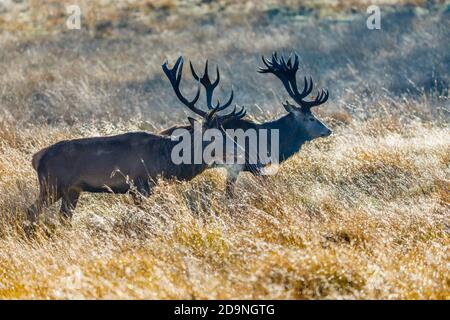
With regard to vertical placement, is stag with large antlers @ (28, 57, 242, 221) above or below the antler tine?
below

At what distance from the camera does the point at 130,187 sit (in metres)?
9.54

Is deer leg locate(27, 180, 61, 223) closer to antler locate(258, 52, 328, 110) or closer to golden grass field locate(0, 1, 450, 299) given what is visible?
golden grass field locate(0, 1, 450, 299)

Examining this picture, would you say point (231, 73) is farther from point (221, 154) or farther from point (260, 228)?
point (260, 228)

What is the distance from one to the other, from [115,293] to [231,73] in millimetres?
13484

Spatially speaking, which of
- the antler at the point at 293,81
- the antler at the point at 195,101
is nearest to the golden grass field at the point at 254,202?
the antler at the point at 293,81

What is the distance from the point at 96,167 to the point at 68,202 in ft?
1.65

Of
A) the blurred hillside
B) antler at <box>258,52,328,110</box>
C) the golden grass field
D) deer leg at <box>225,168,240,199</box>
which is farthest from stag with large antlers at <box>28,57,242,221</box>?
the blurred hillside

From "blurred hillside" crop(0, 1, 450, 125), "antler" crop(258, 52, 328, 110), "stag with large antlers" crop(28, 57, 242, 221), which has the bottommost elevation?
"blurred hillside" crop(0, 1, 450, 125)

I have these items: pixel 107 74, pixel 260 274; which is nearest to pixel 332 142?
pixel 260 274

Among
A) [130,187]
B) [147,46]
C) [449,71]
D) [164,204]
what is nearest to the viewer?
[164,204]

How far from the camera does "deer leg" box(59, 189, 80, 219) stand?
9.51 metres

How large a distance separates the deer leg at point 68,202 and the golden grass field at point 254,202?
0.12 m

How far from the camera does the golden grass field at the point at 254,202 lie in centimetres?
673

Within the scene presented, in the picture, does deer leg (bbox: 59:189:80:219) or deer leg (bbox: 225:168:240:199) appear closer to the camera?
deer leg (bbox: 59:189:80:219)
